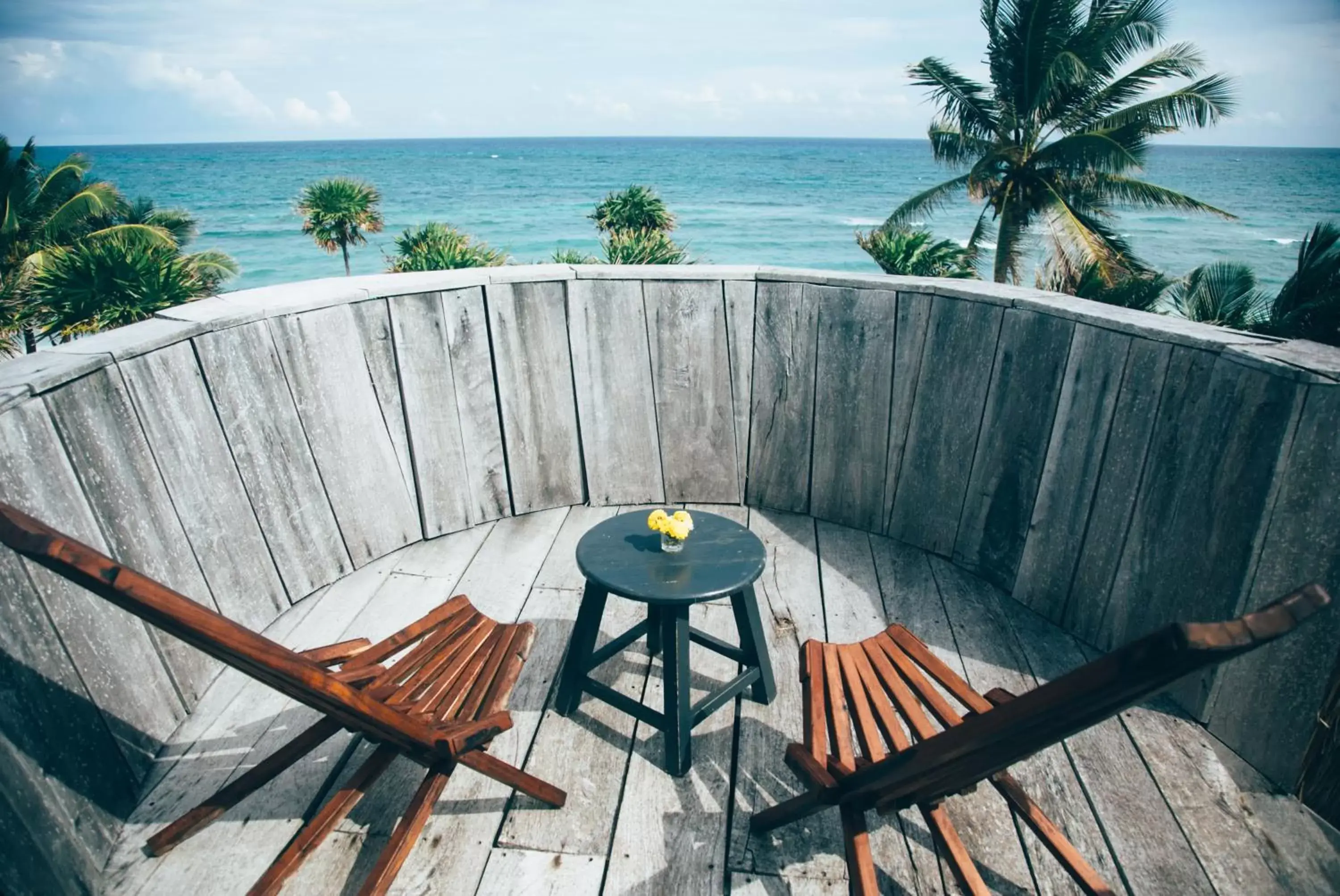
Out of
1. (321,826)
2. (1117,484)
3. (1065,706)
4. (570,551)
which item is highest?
(1065,706)

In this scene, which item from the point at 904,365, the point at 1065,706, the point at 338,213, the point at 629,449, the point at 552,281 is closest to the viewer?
the point at 1065,706

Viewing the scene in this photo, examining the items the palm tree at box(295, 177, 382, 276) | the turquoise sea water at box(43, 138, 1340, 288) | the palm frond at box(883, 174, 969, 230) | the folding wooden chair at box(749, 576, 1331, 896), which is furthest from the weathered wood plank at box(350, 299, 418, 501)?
the turquoise sea water at box(43, 138, 1340, 288)

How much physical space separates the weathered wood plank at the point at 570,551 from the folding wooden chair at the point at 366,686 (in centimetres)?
78

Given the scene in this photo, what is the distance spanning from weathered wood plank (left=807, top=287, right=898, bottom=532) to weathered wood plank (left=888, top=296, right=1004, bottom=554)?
133 mm

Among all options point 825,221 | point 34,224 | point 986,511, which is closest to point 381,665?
point 986,511

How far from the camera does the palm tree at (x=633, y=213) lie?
43.0ft

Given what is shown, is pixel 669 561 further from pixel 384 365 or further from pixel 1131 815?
pixel 384 365

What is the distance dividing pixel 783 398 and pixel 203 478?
2.33 m

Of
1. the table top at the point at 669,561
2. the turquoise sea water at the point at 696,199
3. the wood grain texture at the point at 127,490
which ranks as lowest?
the turquoise sea water at the point at 696,199

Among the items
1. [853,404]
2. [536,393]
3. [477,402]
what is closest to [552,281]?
[536,393]

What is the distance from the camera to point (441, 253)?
9195mm

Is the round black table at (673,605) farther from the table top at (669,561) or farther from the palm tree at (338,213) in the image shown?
the palm tree at (338,213)

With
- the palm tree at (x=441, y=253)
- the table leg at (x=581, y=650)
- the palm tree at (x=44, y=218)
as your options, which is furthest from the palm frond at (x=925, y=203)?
the table leg at (x=581, y=650)

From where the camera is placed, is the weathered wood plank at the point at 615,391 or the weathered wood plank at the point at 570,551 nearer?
the weathered wood plank at the point at 570,551
